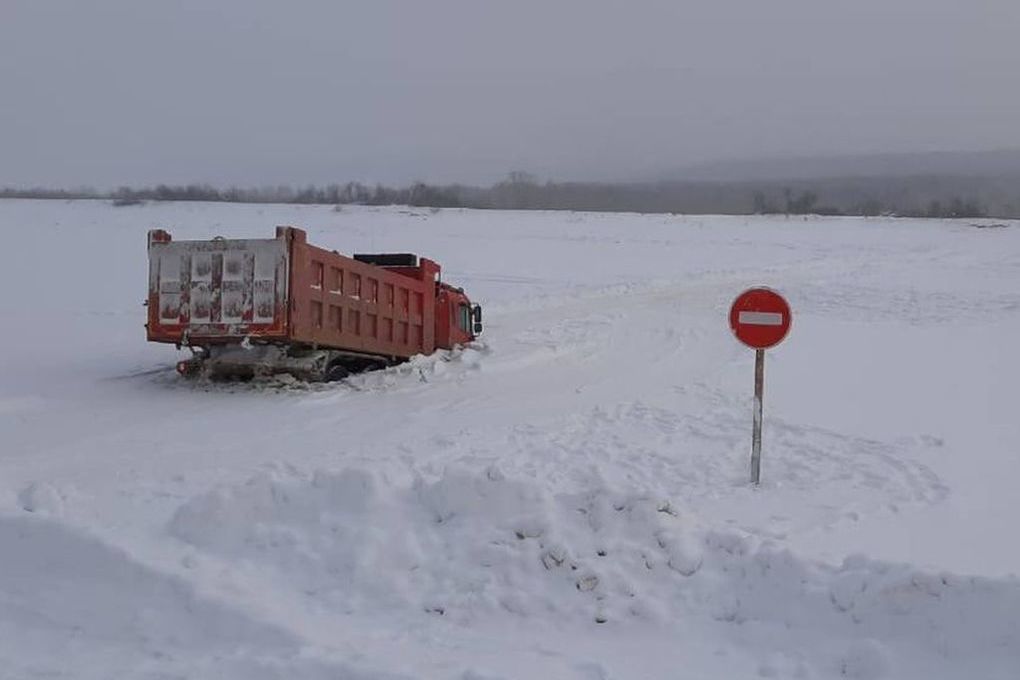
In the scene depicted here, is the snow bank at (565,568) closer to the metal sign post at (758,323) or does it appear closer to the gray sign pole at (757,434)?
the gray sign pole at (757,434)

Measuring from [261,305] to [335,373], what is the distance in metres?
1.90

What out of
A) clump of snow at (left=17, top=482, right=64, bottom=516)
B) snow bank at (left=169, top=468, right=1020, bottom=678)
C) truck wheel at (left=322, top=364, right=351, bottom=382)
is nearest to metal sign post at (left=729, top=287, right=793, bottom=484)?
snow bank at (left=169, top=468, right=1020, bottom=678)

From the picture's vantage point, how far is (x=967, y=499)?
27.9ft

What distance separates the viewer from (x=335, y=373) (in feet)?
49.1

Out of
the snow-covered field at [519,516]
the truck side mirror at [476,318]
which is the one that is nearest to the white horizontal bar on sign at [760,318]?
the snow-covered field at [519,516]

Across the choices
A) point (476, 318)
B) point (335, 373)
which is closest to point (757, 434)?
point (335, 373)

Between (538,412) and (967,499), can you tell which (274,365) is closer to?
(538,412)

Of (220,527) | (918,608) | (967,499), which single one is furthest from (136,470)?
(967,499)

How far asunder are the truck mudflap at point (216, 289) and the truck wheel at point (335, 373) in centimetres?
142

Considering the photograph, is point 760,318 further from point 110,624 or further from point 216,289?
point 216,289

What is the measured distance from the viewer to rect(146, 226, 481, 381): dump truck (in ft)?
44.1

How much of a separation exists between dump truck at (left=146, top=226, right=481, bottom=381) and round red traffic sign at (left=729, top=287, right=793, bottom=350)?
21.8 ft

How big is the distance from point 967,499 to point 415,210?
52564 millimetres

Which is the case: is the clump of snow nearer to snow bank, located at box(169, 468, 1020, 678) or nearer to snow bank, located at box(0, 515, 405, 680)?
snow bank, located at box(0, 515, 405, 680)
